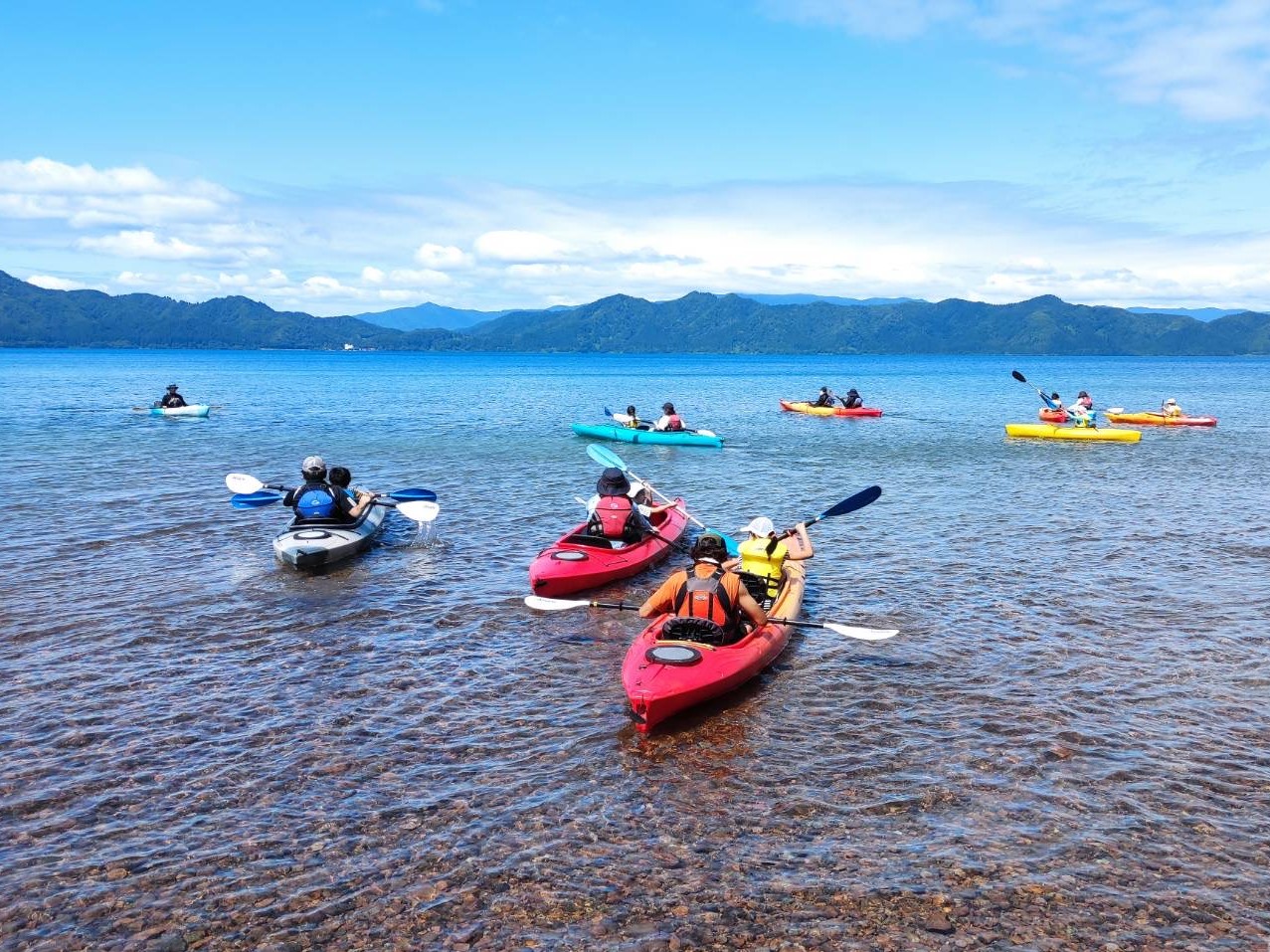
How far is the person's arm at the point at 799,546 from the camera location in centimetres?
1530

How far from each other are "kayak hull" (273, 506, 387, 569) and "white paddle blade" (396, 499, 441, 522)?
100 cm

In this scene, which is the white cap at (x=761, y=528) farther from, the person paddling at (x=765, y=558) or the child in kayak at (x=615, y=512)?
the child in kayak at (x=615, y=512)

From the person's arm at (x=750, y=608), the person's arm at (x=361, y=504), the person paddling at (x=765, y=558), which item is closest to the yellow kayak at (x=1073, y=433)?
the person paddling at (x=765, y=558)

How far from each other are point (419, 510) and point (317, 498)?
2383 millimetres

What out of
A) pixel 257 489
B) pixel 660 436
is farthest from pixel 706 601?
pixel 660 436

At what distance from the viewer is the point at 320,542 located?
17.2 m

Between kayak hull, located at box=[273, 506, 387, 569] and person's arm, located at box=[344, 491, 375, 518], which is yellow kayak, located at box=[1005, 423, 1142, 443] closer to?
person's arm, located at box=[344, 491, 375, 518]

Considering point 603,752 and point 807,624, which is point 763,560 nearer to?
point 807,624

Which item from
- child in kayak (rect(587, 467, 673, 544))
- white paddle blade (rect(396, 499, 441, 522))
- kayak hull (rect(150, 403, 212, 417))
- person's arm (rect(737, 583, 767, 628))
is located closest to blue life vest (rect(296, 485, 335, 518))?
white paddle blade (rect(396, 499, 441, 522))

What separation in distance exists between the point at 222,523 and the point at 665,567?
1122 cm

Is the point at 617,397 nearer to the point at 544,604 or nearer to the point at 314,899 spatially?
the point at 544,604

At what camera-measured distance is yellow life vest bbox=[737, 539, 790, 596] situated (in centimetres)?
1475

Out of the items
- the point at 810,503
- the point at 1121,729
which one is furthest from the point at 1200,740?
the point at 810,503

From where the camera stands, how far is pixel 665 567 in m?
18.4
